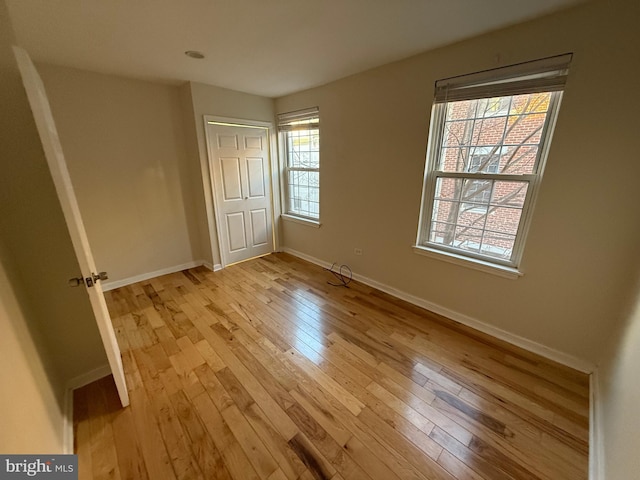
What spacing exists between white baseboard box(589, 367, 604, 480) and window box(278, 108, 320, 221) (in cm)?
297

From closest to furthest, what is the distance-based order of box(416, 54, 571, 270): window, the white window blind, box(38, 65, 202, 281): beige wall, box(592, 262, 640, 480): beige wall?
box(592, 262, 640, 480): beige wall → the white window blind → box(416, 54, 571, 270): window → box(38, 65, 202, 281): beige wall

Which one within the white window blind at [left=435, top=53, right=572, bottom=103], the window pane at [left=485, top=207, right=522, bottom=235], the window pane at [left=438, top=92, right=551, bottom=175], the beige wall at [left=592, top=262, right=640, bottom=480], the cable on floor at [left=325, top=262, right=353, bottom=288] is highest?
the white window blind at [left=435, top=53, right=572, bottom=103]

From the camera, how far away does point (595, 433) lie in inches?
53.6

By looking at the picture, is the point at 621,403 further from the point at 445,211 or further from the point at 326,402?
the point at 445,211

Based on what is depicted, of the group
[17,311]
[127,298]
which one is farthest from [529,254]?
[127,298]

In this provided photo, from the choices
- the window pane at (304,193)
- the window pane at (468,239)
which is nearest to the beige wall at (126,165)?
the window pane at (304,193)

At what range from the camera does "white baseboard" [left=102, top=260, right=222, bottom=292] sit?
299 centimetres

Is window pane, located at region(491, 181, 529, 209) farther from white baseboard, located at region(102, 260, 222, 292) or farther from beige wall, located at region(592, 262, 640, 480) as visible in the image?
white baseboard, located at region(102, 260, 222, 292)

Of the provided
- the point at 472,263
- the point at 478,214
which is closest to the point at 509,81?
the point at 478,214

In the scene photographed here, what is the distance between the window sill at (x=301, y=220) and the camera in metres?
3.59

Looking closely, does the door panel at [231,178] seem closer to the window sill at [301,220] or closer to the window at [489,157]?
the window sill at [301,220]

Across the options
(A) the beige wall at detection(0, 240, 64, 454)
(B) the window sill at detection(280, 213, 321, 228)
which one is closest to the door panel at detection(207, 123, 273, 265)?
(B) the window sill at detection(280, 213, 321, 228)

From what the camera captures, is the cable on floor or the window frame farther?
the window frame

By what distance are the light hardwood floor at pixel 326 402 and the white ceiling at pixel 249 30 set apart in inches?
91.2
